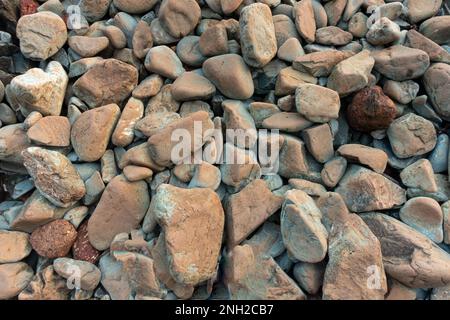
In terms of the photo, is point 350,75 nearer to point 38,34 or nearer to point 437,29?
point 437,29

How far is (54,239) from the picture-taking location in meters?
1.51

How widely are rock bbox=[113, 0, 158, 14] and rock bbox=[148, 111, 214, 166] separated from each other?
2.26ft

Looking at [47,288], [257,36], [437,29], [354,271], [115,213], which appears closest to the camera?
[354,271]

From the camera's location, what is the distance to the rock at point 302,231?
1337 mm

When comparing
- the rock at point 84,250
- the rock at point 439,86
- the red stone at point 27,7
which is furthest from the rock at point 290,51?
the red stone at point 27,7

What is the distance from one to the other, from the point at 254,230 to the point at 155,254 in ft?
1.25

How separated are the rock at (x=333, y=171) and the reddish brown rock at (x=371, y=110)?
7.4 inches

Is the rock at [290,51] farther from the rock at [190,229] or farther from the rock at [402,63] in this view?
the rock at [190,229]

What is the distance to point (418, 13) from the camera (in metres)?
1.80

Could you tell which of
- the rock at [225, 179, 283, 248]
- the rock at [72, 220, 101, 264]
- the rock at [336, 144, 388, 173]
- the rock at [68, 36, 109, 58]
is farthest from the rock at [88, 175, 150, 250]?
the rock at [336, 144, 388, 173]

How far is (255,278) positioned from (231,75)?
32.7 inches

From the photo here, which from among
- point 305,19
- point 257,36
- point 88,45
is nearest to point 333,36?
point 305,19
